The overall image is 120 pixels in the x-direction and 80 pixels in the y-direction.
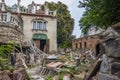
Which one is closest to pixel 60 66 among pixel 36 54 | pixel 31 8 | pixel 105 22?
pixel 36 54

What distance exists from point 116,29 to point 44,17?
3603 cm

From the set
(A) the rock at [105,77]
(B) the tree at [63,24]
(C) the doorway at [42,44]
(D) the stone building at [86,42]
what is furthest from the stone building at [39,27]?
(A) the rock at [105,77]

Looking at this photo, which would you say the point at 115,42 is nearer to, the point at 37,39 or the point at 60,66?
the point at 60,66

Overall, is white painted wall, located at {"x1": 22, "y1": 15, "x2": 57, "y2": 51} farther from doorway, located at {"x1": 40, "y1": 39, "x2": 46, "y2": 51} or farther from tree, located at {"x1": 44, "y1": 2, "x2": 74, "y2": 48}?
tree, located at {"x1": 44, "y1": 2, "x2": 74, "y2": 48}

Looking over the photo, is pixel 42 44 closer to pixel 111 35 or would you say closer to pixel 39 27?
pixel 39 27

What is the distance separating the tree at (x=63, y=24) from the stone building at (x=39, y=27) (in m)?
7.23

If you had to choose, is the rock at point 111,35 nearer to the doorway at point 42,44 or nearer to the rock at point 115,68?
the rock at point 115,68

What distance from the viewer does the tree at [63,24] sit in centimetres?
4788

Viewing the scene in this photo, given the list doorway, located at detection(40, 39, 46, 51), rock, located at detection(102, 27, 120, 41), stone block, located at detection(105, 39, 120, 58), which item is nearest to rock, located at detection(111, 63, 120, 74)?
stone block, located at detection(105, 39, 120, 58)

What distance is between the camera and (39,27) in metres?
39.2

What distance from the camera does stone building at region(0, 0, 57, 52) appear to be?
126 feet

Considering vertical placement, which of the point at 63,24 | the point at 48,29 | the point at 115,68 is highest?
the point at 63,24

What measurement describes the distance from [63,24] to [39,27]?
10.1 metres

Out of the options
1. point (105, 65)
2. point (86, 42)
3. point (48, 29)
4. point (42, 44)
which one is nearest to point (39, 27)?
point (48, 29)
